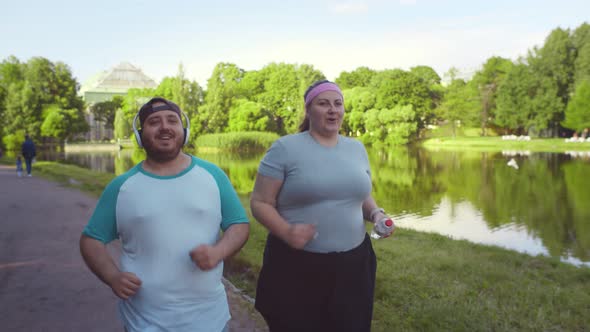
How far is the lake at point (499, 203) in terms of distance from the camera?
10.3 meters

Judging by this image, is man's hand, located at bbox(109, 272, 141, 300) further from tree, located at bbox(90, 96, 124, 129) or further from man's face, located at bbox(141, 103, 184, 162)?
tree, located at bbox(90, 96, 124, 129)

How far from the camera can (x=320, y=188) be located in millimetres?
2305

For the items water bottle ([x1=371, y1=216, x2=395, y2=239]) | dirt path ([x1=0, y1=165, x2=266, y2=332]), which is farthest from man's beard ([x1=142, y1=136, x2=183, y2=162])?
dirt path ([x1=0, y1=165, x2=266, y2=332])

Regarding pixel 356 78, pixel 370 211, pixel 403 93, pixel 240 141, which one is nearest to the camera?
pixel 370 211

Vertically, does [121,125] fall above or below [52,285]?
above

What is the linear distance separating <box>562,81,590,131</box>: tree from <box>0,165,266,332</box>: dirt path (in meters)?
52.1

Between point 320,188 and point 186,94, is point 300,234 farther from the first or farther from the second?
point 186,94

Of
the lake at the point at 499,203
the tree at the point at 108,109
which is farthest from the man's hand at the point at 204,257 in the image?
the tree at the point at 108,109

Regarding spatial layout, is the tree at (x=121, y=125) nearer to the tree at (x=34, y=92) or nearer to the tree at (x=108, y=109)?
the tree at (x=34, y=92)

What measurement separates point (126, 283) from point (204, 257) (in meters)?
0.32

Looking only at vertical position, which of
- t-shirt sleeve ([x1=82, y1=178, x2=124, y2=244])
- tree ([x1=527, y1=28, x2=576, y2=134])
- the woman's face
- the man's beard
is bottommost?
t-shirt sleeve ([x1=82, y1=178, x2=124, y2=244])

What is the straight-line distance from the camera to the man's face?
1.91m

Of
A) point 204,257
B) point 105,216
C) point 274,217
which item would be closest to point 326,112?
point 274,217

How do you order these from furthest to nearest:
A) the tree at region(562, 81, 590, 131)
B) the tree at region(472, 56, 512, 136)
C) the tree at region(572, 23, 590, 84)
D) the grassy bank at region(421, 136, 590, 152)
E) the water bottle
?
1. the tree at region(472, 56, 512, 136)
2. the tree at region(572, 23, 590, 84)
3. the tree at region(562, 81, 590, 131)
4. the grassy bank at region(421, 136, 590, 152)
5. the water bottle
